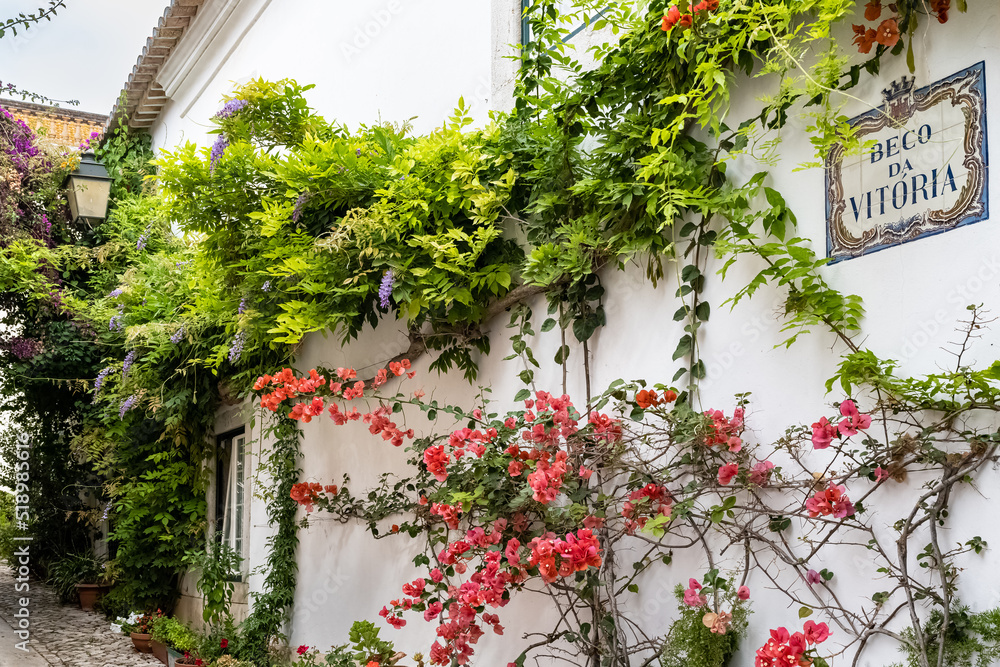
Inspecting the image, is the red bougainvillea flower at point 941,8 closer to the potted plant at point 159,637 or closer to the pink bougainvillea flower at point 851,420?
the pink bougainvillea flower at point 851,420

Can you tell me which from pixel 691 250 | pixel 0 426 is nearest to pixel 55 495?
pixel 0 426

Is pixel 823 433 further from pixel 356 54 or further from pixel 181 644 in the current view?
pixel 181 644

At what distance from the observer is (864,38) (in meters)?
2.42

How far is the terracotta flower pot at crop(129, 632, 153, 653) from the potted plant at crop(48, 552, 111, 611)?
2498 millimetres

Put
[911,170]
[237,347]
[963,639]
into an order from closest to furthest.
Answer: [963,639] → [911,170] → [237,347]

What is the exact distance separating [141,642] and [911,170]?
24.5 feet

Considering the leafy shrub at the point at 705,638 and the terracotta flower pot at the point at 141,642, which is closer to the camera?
the leafy shrub at the point at 705,638

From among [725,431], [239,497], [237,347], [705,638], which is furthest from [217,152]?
[239,497]

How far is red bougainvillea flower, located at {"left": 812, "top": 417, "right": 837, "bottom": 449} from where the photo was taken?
233cm

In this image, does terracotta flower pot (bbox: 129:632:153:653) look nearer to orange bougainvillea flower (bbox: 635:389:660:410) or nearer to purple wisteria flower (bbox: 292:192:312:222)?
purple wisteria flower (bbox: 292:192:312:222)

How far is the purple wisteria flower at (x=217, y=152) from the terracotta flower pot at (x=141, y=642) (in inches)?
197

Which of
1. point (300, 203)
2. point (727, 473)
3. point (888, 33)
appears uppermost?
point (888, 33)

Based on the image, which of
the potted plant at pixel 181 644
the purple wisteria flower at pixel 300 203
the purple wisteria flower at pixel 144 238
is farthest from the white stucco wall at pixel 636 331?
the purple wisteria flower at pixel 144 238

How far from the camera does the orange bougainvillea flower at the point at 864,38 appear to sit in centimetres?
241
